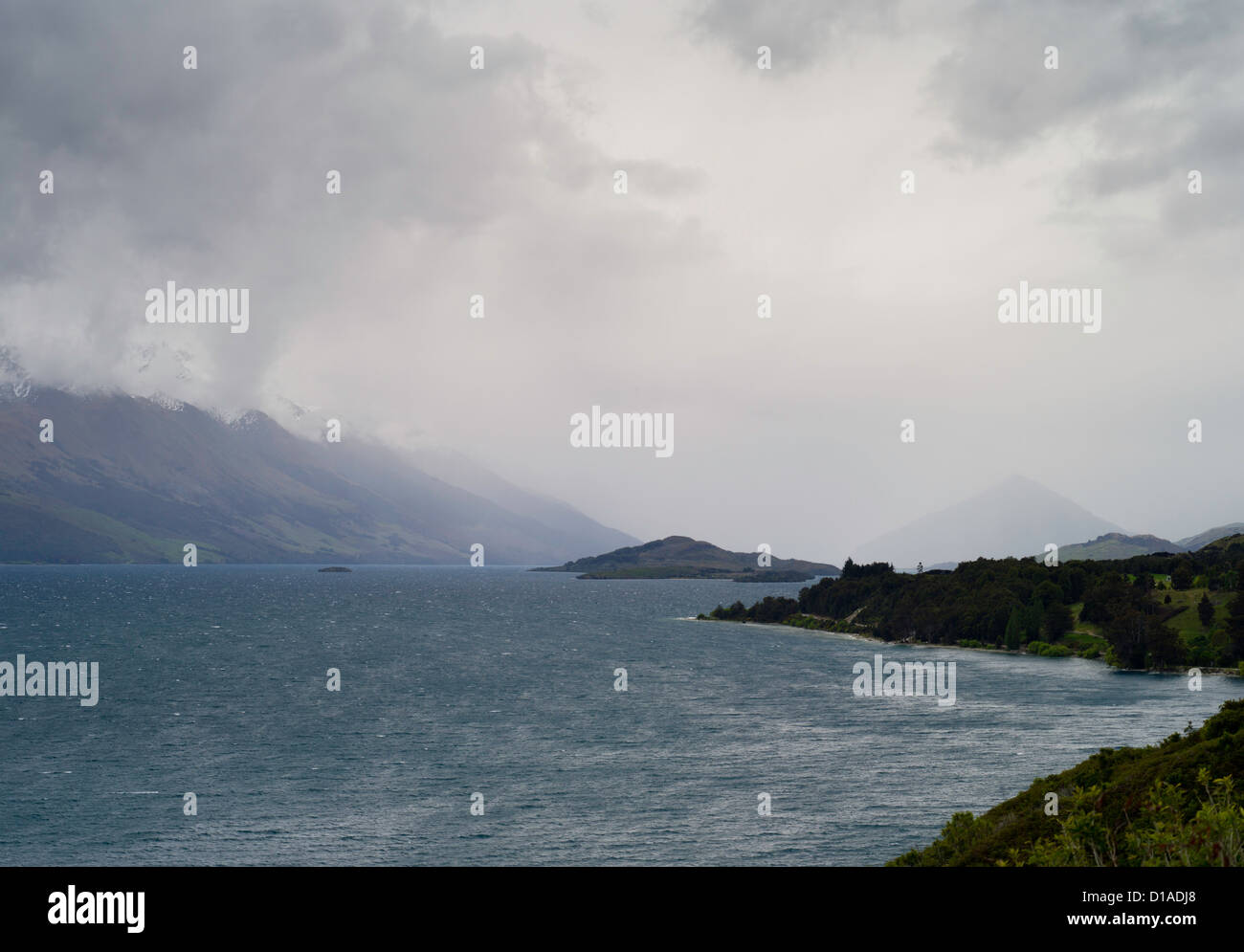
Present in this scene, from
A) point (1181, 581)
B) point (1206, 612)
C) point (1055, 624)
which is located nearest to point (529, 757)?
point (1206, 612)

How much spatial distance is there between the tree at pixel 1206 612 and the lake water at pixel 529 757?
28414mm

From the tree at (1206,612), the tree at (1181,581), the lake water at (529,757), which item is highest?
the tree at (1181,581)

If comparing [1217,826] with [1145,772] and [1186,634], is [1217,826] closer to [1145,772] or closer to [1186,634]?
[1145,772]

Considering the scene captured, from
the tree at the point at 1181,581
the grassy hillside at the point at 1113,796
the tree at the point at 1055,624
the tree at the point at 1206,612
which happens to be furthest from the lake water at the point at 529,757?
the tree at the point at 1181,581

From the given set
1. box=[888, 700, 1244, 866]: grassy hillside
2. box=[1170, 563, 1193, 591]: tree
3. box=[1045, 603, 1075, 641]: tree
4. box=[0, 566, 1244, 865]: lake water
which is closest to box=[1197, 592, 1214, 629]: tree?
box=[1170, 563, 1193, 591]: tree

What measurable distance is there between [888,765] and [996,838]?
42410 mm

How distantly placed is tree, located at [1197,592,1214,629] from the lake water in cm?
2841

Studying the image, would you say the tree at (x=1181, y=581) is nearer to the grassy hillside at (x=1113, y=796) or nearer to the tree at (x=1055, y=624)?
the tree at (x=1055, y=624)

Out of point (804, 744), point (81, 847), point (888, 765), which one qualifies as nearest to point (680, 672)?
point (804, 744)

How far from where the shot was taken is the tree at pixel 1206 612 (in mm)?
174875

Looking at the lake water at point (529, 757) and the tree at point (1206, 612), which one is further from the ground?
the tree at point (1206, 612)
